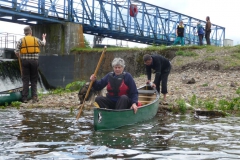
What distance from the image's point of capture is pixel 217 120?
918cm

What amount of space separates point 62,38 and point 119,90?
18.6 metres

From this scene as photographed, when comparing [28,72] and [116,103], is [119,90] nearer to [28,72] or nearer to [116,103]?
[116,103]

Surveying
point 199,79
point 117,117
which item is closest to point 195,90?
point 199,79

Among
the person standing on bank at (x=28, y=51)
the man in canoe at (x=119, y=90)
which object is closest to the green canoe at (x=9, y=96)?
the person standing on bank at (x=28, y=51)

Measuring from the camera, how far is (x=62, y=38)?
25.7m

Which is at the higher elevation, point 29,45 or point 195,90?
point 29,45

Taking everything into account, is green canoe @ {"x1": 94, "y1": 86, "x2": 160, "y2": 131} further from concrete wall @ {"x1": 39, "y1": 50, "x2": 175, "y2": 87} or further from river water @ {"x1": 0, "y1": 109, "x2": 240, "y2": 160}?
concrete wall @ {"x1": 39, "y1": 50, "x2": 175, "y2": 87}

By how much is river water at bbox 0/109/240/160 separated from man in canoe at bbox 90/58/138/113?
1.76ft

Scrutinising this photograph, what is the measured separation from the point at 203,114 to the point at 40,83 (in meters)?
13.3

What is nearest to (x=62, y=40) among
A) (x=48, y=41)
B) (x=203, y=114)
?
(x=48, y=41)

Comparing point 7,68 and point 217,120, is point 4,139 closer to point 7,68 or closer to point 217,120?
point 217,120

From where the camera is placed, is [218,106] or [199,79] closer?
[218,106]

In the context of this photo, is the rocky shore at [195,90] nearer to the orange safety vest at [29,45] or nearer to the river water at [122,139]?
the orange safety vest at [29,45]

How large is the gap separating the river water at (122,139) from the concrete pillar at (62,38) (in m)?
16.2
